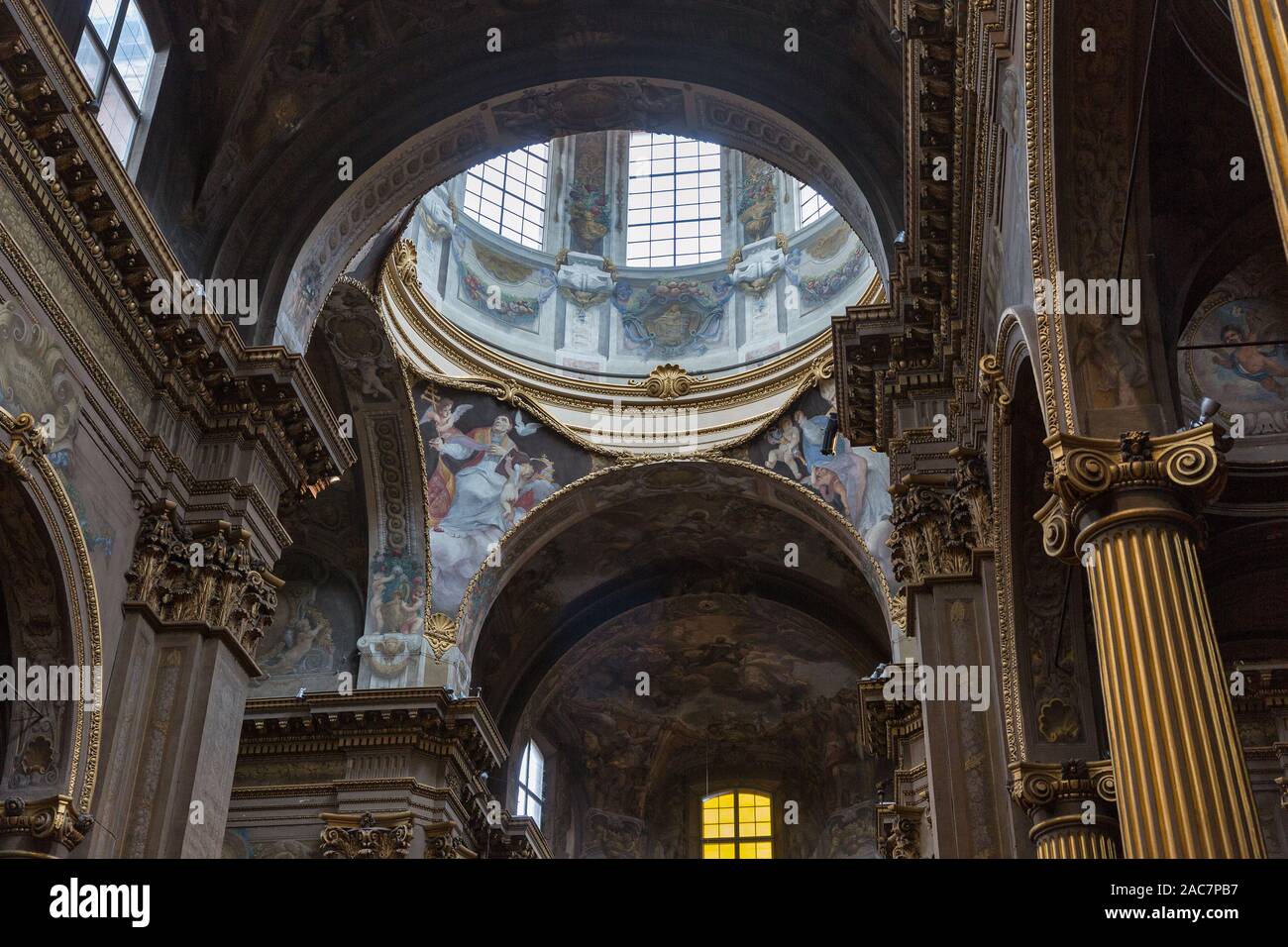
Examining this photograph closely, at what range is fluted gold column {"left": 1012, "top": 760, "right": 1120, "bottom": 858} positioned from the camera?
8578 millimetres

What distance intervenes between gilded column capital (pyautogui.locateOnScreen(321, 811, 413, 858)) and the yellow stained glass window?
1204 cm

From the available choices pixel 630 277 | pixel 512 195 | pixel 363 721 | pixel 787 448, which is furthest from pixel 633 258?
pixel 363 721

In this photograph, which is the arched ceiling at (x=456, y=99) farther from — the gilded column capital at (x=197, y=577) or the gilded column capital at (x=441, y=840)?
the gilded column capital at (x=441, y=840)

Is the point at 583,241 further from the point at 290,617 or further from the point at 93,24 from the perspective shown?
the point at 93,24

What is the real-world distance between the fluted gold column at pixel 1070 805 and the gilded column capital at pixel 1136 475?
8.80 ft

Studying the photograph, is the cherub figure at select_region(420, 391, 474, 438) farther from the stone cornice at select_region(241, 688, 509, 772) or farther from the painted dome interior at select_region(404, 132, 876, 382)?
the stone cornice at select_region(241, 688, 509, 772)

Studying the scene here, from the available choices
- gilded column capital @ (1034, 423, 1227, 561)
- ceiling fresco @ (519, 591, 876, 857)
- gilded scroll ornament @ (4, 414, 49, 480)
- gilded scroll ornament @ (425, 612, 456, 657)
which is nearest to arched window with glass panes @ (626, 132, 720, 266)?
ceiling fresco @ (519, 591, 876, 857)

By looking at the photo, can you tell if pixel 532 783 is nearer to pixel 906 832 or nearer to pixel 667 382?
pixel 667 382

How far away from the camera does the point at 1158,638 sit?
6094 millimetres

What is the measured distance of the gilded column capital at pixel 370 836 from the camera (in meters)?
16.9
